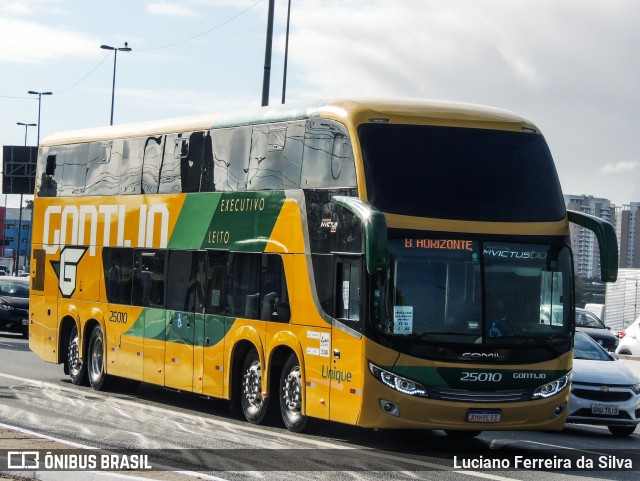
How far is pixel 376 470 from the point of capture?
42.1 feet

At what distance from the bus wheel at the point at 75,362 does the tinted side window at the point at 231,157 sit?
5716mm

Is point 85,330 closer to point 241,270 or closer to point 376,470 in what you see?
point 241,270

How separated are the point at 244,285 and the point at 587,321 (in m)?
25.8

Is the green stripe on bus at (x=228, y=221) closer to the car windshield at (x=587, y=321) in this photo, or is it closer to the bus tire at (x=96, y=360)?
the bus tire at (x=96, y=360)

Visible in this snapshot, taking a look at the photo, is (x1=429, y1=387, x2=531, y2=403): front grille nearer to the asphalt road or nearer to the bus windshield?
the bus windshield

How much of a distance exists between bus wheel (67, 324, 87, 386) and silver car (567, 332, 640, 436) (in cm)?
850

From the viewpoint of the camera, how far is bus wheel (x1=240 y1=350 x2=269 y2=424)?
1708 centimetres

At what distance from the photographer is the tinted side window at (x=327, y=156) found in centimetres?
1505

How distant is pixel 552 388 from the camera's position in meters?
14.9

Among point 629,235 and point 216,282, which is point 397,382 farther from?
point 629,235

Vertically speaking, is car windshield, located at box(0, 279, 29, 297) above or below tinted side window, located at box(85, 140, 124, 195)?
below

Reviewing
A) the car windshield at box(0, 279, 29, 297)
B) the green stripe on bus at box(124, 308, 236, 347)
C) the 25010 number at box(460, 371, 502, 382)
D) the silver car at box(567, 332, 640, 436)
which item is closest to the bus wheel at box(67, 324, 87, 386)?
the green stripe on bus at box(124, 308, 236, 347)

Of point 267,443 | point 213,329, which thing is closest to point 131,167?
point 213,329

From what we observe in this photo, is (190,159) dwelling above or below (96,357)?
above
